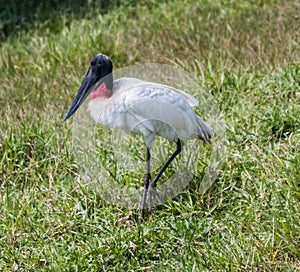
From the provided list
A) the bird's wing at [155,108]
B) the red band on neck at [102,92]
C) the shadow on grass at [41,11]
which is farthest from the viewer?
the shadow on grass at [41,11]

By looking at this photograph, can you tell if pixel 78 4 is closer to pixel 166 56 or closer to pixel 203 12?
pixel 203 12

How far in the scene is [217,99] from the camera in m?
5.68

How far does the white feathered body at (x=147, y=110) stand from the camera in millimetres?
4086

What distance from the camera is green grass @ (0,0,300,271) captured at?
4.14 metres

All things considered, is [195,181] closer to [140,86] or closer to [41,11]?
[140,86]

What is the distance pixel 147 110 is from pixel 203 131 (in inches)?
19.7

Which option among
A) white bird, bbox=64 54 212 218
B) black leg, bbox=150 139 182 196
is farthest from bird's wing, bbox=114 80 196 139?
black leg, bbox=150 139 182 196

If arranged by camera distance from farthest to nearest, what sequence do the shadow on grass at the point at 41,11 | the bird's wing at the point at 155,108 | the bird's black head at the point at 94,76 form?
1. the shadow on grass at the point at 41,11
2. the bird's black head at the point at 94,76
3. the bird's wing at the point at 155,108

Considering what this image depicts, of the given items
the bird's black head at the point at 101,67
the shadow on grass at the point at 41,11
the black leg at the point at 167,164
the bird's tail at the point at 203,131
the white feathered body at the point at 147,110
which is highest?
the bird's black head at the point at 101,67

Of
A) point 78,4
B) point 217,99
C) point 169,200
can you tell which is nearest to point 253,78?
point 217,99

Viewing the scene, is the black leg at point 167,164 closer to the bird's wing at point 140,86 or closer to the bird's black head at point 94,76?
the bird's wing at point 140,86

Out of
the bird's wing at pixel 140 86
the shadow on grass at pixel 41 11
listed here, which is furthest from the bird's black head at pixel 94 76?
the shadow on grass at pixel 41 11

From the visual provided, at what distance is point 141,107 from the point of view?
4070 millimetres

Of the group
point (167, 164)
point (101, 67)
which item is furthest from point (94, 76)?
point (167, 164)
